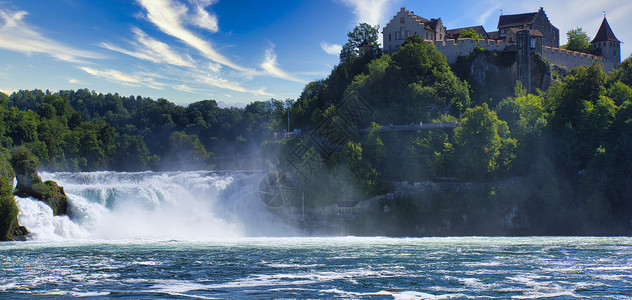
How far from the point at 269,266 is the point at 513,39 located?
50787mm

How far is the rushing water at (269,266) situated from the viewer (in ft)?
64.3

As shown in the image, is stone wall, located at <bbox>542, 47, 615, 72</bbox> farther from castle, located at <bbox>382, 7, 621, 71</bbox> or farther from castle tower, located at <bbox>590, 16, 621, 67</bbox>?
castle tower, located at <bbox>590, 16, 621, 67</bbox>

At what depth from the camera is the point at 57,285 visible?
67.8 ft

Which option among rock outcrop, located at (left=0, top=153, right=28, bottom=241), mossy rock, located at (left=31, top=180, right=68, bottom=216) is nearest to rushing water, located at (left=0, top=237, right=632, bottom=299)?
rock outcrop, located at (left=0, top=153, right=28, bottom=241)

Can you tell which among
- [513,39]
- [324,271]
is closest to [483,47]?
[513,39]

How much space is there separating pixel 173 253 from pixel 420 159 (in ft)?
93.7

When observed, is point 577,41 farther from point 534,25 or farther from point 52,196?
point 52,196

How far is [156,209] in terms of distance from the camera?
50.7 meters

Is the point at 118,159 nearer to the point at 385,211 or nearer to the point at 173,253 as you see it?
the point at 385,211

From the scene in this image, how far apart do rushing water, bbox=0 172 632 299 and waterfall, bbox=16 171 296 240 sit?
0.50 ft

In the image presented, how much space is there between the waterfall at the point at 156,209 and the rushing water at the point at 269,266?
0.15m

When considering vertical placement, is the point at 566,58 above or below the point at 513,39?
below

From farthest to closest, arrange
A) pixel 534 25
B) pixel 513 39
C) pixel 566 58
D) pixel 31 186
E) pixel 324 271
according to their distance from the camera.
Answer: pixel 534 25 → pixel 566 58 → pixel 513 39 → pixel 31 186 → pixel 324 271

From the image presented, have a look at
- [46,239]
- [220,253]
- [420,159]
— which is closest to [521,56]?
[420,159]
